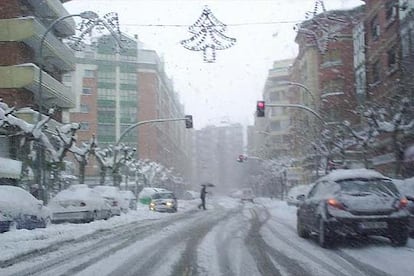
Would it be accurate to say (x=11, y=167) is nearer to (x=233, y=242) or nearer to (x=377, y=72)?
(x=233, y=242)

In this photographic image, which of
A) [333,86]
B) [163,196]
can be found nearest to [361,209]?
[163,196]

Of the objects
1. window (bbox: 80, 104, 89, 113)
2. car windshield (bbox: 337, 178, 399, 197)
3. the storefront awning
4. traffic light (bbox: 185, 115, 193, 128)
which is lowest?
car windshield (bbox: 337, 178, 399, 197)

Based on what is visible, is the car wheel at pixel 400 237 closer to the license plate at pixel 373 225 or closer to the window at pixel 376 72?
the license plate at pixel 373 225

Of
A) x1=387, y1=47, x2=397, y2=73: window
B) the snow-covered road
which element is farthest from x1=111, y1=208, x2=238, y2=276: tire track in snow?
x1=387, y1=47, x2=397, y2=73: window

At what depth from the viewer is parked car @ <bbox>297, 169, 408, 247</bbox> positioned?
A: 10.6m

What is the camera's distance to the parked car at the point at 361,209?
10.6m

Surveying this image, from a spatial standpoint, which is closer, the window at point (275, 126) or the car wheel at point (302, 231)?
the car wheel at point (302, 231)

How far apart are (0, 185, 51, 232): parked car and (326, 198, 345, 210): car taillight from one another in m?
7.29

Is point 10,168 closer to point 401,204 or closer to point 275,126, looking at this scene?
point 401,204

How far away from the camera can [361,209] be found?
10.7 metres

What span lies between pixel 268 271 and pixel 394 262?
2.05 meters

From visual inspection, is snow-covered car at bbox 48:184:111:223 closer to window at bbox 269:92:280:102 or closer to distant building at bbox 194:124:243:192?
window at bbox 269:92:280:102

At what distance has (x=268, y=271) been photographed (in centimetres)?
834

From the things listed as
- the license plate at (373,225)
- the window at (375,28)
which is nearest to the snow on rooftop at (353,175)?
the license plate at (373,225)
